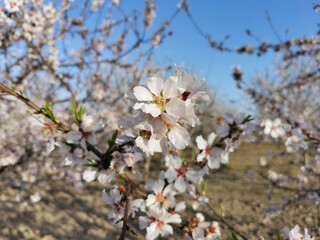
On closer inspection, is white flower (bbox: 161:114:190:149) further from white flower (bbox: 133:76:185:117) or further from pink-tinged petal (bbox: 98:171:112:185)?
pink-tinged petal (bbox: 98:171:112:185)

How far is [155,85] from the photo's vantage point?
81 centimetres

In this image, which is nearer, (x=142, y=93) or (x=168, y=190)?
(x=142, y=93)

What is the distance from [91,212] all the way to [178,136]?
15.3ft

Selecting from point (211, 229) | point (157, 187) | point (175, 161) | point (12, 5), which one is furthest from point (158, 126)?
point (12, 5)

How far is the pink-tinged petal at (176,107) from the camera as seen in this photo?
0.74m

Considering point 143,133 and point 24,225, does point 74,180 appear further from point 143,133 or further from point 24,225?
point 143,133

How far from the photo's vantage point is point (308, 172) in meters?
3.72

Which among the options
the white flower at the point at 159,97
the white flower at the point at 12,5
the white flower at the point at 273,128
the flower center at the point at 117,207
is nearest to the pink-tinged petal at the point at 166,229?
the flower center at the point at 117,207

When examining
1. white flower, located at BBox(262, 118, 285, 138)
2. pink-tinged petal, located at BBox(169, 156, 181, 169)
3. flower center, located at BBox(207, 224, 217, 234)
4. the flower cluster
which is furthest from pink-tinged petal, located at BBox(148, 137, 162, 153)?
white flower, located at BBox(262, 118, 285, 138)

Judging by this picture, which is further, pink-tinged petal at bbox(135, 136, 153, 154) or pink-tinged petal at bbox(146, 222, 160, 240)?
pink-tinged petal at bbox(146, 222, 160, 240)

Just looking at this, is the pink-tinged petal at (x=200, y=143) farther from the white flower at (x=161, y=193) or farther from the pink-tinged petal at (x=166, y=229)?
the pink-tinged petal at (x=166, y=229)

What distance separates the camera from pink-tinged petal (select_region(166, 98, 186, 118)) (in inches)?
29.0

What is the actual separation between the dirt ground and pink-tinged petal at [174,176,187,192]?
1.96m

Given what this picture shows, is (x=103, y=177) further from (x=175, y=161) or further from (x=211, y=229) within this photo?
(x=211, y=229)
